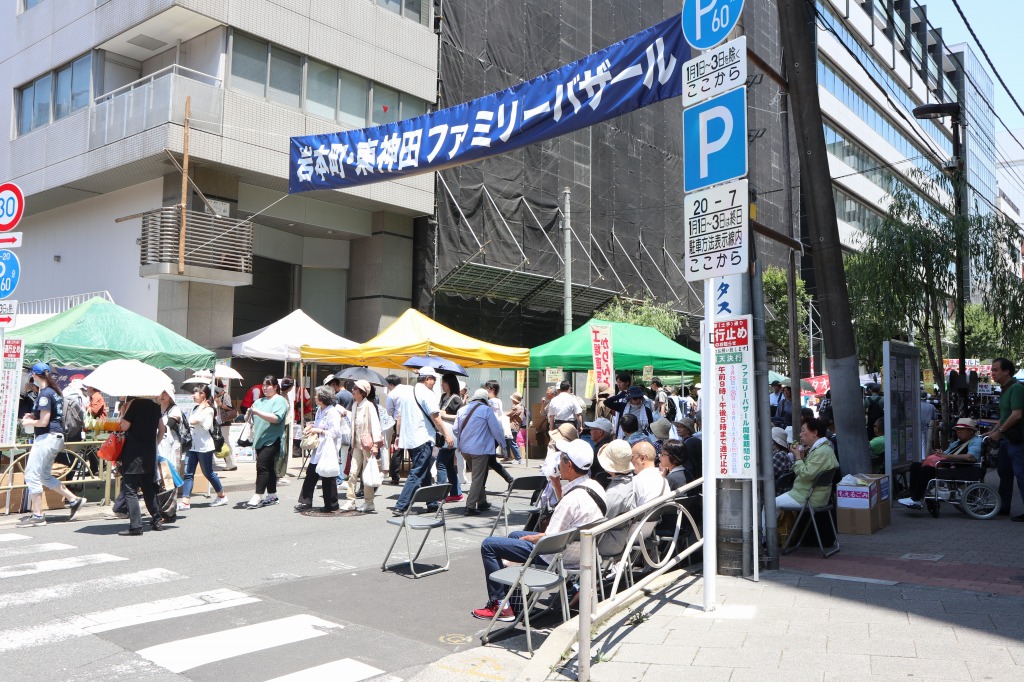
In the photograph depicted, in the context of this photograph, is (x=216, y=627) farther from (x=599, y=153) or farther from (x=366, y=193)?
(x=599, y=153)

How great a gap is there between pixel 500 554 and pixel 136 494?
5580 millimetres

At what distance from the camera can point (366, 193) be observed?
23.1 metres

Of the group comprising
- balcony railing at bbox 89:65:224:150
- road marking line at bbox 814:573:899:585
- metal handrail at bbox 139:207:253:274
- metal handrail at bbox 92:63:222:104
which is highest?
metal handrail at bbox 92:63:222:104

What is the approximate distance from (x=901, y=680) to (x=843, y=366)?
707 cm

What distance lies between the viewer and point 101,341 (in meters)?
14.1

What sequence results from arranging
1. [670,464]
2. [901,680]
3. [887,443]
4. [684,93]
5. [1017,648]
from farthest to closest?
[887,443] < [670,464] < [684,93] < [1017,648] < [901,680]

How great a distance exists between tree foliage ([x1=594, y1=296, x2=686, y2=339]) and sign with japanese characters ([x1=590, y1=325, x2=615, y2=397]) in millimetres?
13927

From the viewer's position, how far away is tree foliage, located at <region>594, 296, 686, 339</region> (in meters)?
29.7

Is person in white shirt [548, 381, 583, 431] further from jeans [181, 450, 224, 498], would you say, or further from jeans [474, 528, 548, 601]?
jeans [474, 528, 548, 601]

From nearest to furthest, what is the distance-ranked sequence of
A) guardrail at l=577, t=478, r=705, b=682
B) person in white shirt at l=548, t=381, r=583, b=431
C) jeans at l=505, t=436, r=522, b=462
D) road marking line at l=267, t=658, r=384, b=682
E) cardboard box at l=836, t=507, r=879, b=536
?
1. guardrail at l=577, t=478, r=705, b=682
2. road marking line at l=267, t=658, r=384, b=682
3. cardboard box at l=836, t=507, r=879, b=536
4. person in white shirt at l=548, t=381, r=583, b=431
5. jeans at l=505, t=436, r=522, b=462

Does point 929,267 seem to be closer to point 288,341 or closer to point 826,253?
point 826,253

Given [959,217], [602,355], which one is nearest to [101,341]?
[602,355]

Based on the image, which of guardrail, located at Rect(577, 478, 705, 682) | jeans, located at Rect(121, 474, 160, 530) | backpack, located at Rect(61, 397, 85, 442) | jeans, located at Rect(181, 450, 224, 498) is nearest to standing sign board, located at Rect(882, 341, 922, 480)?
guardrail, located at Rect(577, 478, 705, 682)

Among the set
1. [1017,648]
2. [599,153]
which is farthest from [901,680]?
[599,153]
